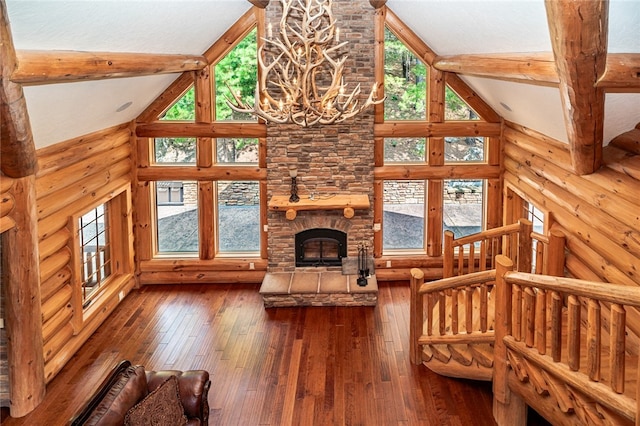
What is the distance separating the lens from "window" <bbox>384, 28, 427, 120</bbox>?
33.4 ft

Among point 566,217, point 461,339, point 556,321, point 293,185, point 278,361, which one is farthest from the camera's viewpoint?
point 293,185

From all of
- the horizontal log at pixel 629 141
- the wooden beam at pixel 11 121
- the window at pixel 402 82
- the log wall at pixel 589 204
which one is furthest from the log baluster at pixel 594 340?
the window at pixel 402 82

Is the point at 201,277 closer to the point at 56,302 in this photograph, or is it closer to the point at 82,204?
the point at 82,204

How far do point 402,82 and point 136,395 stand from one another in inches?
271

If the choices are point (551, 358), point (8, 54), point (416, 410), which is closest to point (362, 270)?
point (416, 410)

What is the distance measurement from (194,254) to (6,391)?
4.55 m

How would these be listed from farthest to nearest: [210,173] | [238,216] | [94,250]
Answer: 1. [238,216]
2. [210,173]
3. [94,250]

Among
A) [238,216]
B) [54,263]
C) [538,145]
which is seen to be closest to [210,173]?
[238,216]

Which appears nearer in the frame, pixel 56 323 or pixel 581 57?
pixel 581 57

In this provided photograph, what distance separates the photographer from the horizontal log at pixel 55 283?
7.15 metres

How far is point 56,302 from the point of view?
7465 millimetres

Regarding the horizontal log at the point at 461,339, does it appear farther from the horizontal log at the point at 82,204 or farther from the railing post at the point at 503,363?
the horizontal log at the point at 82,204

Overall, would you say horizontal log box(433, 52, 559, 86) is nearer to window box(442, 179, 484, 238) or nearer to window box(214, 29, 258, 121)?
window box(442, 179, 484, 238)

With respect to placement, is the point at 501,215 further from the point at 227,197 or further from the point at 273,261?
the point at 227,197
